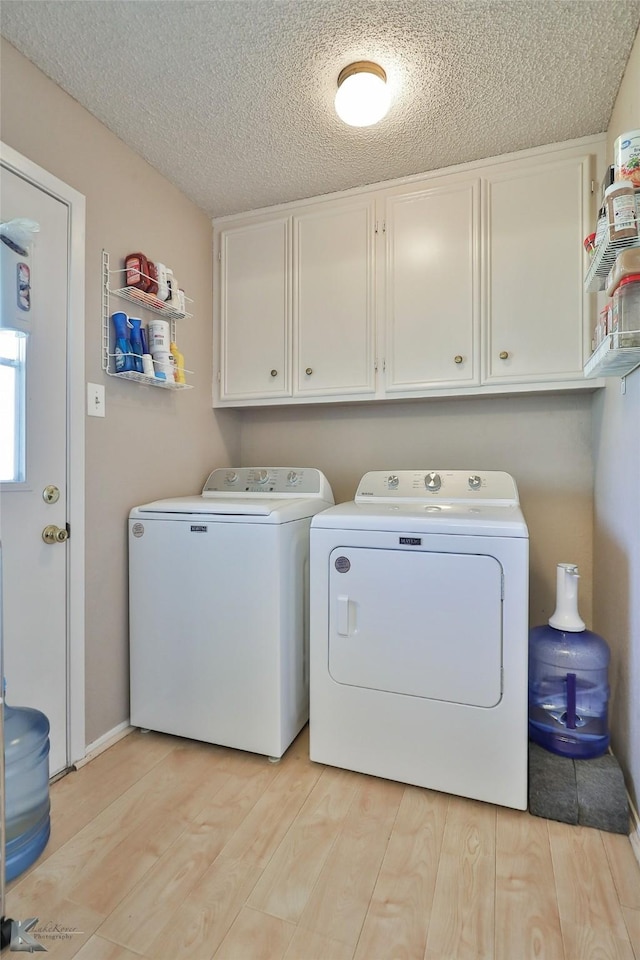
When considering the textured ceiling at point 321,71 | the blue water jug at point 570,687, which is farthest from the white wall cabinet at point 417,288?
the blue water jug at point 570,687

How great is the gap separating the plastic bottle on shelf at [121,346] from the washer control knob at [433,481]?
4.24ft

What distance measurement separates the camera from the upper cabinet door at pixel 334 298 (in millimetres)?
2127

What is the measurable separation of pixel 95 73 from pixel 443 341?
5.15 ft

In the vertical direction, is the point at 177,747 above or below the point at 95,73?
below

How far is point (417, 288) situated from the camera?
6.72ft

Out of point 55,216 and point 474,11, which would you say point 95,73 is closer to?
point 55,216

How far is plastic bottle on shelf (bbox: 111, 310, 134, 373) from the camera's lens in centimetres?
175

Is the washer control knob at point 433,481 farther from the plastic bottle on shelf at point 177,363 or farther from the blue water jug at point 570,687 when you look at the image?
the plastic bottle on shelf at point 177,363

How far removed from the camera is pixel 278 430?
2.60m

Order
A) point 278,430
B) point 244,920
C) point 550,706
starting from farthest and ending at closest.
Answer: point 278,430, point 550,706, point 244,920

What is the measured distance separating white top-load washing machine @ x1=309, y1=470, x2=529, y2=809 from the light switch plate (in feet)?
2.99

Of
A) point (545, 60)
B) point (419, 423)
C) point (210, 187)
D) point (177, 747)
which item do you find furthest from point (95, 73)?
point (177, 747)

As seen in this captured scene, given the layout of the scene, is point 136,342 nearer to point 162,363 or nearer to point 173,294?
point 162,363

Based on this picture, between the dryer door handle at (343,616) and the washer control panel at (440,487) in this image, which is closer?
the dryer door handle at (343,616)
